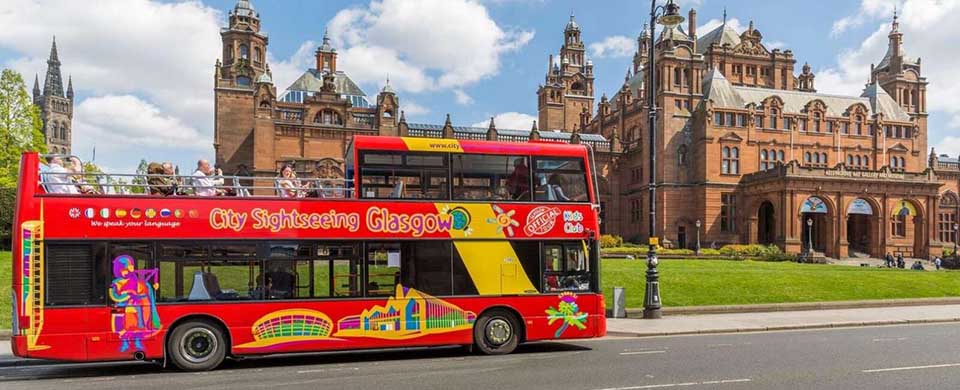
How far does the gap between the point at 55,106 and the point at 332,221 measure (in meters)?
166

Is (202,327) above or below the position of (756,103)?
below

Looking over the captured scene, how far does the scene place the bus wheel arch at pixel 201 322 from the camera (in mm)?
12664

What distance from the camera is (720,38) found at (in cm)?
7112

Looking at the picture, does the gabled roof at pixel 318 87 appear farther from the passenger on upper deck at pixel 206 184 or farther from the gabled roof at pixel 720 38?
the passenger on upper deck at pixel 206 184

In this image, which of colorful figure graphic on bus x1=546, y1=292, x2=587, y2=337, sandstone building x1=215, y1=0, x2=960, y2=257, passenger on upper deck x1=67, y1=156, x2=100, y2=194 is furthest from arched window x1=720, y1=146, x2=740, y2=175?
passenger on upper deck x1=67, y1=156, x2=100, y2=194

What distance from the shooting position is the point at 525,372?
1203 centimetres

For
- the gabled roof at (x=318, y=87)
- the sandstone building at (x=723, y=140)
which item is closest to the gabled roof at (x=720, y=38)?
the sandstone building at (x=723, y=140)

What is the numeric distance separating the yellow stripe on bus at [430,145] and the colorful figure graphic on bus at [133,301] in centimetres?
506

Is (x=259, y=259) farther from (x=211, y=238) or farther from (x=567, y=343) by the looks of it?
(x=567, y=343)

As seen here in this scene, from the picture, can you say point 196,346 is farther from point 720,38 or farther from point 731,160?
point 720,38

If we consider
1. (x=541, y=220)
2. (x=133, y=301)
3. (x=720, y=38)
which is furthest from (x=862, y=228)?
(x=133, y=301)

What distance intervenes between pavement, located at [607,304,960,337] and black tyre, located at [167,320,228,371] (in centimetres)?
932

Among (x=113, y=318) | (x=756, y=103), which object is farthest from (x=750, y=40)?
(x=113, y=318)

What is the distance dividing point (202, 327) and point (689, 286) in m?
17.5
